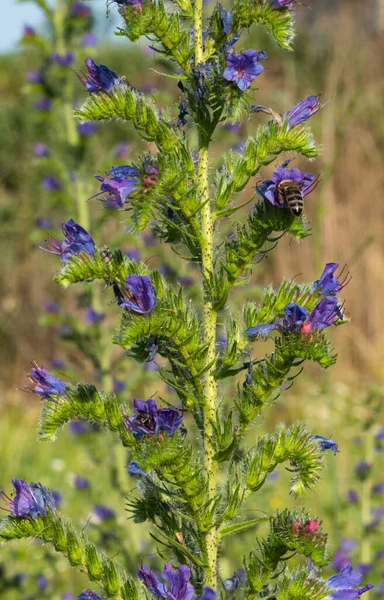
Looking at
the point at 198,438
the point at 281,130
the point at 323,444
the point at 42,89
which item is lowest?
the point at 323,444

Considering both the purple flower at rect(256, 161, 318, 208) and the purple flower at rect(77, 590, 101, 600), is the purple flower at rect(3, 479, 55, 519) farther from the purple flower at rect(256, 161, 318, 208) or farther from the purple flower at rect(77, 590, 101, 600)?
the purple flower at rect(256, 161, 318, 208)

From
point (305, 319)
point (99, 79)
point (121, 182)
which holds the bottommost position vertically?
point (305, 319)

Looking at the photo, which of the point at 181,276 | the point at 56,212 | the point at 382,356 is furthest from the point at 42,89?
the point at 56,212

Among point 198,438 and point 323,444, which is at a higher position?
point 198,438

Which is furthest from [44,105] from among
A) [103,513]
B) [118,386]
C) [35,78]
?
[103,513]

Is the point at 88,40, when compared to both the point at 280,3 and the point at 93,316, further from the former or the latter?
the point at 280,3

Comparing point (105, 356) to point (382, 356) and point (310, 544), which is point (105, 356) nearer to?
point (310, 544)
